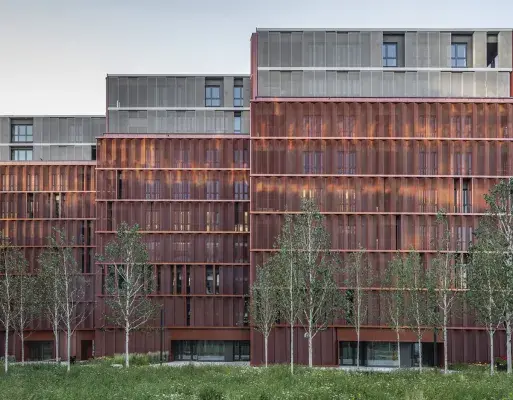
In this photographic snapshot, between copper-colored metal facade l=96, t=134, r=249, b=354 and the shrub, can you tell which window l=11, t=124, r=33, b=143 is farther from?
the shrub

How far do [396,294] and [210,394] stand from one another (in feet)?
82.5

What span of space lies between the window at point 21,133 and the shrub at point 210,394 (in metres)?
54.0

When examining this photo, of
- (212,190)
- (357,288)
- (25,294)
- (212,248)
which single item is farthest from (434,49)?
(25,294)

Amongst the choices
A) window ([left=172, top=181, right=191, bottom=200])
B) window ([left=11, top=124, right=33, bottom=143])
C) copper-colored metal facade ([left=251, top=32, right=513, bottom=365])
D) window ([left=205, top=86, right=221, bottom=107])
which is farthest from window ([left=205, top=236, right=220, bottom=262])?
window ([left=11, top=124, right=33, bottom=143])

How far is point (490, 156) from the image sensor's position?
188ft

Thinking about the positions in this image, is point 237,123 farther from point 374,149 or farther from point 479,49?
point 479,49

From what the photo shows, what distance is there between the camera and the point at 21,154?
254 ft

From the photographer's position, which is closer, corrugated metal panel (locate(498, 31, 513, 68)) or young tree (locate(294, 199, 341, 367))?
young tree (locate(294, 199, 341, 367))

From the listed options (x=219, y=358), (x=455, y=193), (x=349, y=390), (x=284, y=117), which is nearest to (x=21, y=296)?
(x=219, y=358)

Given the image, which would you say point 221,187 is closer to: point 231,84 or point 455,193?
point 231,84

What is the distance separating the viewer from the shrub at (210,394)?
3001 centimetres

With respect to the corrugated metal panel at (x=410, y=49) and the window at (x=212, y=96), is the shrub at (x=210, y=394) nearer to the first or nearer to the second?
the corrugated metal panel at (x=410, y=49)

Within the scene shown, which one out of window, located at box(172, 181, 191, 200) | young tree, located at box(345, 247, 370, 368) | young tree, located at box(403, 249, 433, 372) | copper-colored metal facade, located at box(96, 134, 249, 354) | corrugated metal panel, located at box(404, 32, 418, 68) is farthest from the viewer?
window, located at box(172, 181, 191, 200)

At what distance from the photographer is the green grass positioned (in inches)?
1137
